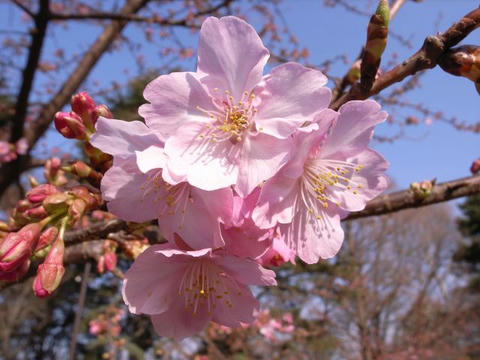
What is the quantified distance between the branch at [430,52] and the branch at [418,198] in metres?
0.53

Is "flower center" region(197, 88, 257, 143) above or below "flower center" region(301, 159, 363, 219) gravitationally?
above

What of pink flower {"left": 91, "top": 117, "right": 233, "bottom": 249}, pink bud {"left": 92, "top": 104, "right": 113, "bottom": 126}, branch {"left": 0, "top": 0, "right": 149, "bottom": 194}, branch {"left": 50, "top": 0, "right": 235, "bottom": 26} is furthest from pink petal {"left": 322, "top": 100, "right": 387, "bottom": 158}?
branch {"left": 0, "top": 0, "right": 149, "bottom": 194}

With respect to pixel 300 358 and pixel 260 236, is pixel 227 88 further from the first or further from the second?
pixel 300 358

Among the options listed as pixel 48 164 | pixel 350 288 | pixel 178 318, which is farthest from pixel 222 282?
pixel 350 288

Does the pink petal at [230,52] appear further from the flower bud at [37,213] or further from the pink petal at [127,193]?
the flower bud at [37,213]

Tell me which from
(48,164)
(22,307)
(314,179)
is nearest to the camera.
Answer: (314,179)

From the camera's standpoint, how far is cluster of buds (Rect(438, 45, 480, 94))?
2.18 ft

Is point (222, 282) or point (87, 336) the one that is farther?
point (87, 336)

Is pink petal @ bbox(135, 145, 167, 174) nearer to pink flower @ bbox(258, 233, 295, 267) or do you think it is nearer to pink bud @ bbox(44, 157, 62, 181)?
pink flower @ bbox(258, 233, 295, 267)

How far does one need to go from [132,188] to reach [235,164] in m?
0.21

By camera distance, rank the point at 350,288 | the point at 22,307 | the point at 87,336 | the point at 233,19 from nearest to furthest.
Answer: the point at 233,19, the point at 350,288, the point at 22,307, the point at 87,336

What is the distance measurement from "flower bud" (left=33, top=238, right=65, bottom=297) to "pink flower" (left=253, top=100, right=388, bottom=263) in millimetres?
381

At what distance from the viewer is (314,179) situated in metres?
0.84

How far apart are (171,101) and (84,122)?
250 millimetres
